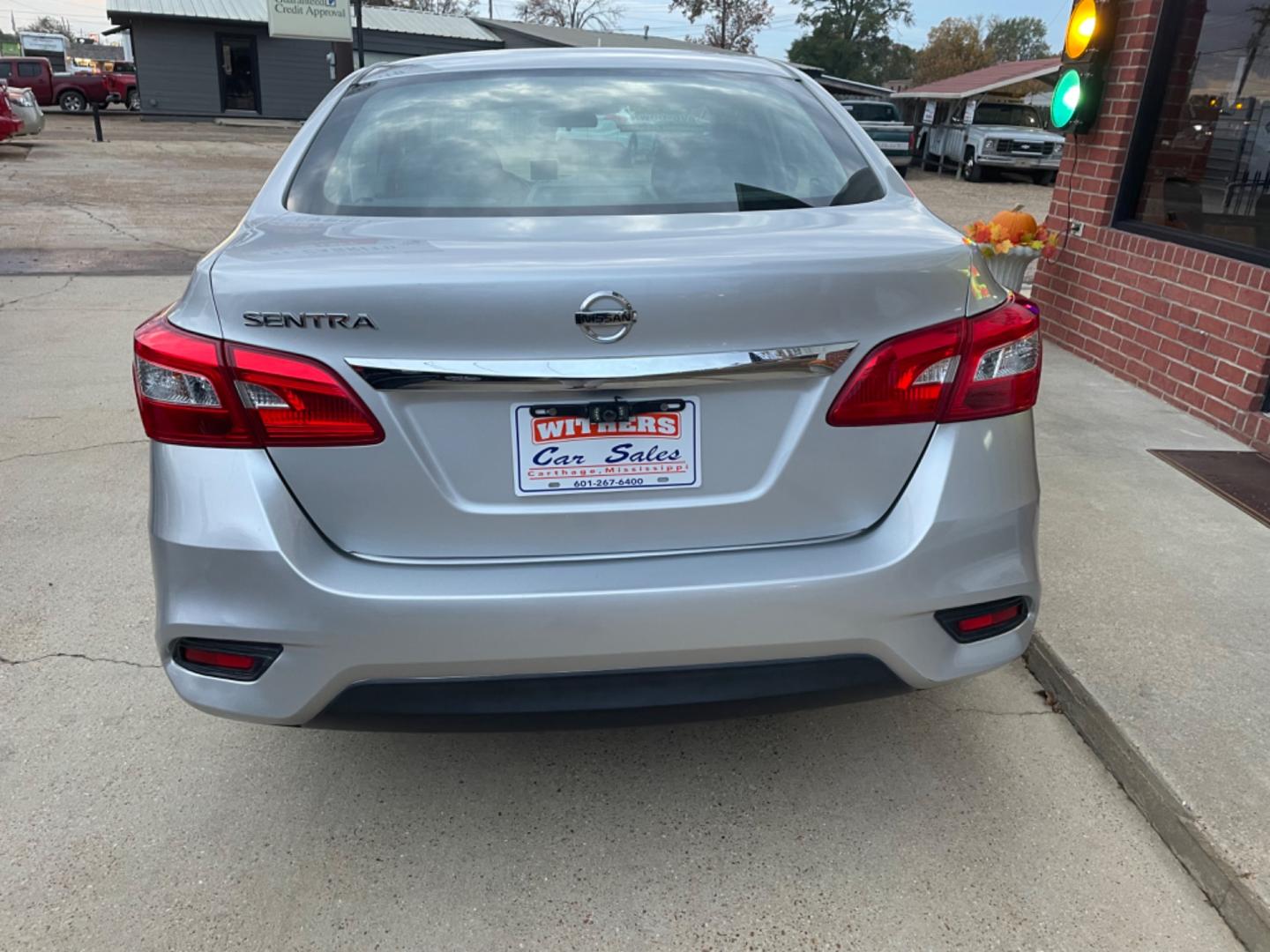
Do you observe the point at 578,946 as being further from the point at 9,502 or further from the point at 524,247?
the point at 9,502

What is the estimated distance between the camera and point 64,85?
34.6 metres

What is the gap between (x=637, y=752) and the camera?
2.47m

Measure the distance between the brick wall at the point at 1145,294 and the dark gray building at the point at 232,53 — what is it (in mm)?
30798

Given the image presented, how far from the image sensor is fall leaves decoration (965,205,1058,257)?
6066 mm

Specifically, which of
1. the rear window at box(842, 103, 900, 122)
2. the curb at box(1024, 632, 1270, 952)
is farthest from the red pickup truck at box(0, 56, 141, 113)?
the curb at box(1024, 632, 1270, 952)

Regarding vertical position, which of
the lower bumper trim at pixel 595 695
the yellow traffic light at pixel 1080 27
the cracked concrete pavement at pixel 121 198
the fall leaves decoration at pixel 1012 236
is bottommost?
the cracked concrete pavement at pixel 121 198

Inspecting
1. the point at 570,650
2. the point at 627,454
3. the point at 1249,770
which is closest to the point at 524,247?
the point at 627,454

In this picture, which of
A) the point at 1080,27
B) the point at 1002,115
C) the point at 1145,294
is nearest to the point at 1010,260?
the point at 1145,294

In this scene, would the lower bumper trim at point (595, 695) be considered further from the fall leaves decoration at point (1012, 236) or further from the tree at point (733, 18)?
the tree at point (733, 18)

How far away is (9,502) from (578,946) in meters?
3.26

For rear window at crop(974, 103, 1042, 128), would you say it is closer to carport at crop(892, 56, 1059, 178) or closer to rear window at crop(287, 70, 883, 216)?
carport at crop(892, 56, 1059, 178)

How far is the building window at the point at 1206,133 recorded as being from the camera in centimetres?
512

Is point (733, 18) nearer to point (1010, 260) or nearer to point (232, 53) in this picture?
point (232, 53)

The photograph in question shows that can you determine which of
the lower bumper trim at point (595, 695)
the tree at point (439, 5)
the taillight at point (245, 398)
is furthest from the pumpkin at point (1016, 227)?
the tree at point (439, 5)
